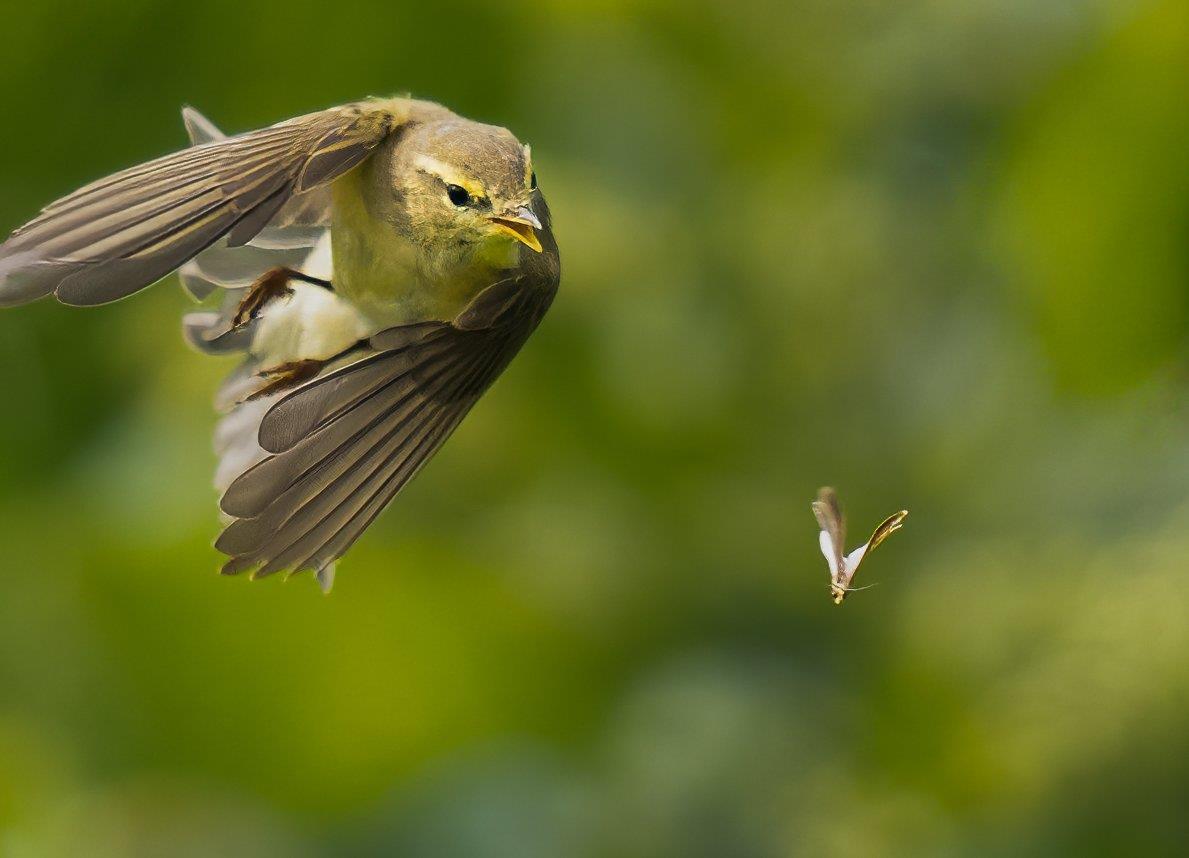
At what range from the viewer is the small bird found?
1.36 meters

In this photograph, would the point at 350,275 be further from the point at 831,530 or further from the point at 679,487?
the point at 679,487

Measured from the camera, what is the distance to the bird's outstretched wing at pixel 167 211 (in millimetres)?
1200

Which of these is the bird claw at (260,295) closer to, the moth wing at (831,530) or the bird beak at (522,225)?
the bird beak at (522,225)

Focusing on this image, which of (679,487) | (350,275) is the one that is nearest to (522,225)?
(350,275)

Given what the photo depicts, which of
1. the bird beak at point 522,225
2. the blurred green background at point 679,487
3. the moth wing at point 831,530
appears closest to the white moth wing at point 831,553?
the moth wing at point 831,530

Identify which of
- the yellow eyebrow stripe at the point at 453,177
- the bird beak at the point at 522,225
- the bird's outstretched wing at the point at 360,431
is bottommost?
the bird's outstretched wing at the point at 360,431

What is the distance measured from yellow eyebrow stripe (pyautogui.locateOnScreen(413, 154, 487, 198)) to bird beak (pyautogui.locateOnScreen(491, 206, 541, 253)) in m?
0.03

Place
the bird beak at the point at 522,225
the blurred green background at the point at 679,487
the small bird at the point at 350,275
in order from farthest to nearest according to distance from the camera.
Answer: the blurred green background at the point at 679,487 → the bird beak at the point at 522,225 → the small bird at the point at 350,275

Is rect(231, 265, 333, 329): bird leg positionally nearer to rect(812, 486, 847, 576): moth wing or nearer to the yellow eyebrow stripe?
the yellow eyebrow stripe

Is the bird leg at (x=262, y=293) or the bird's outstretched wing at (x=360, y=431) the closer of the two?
the bird's outstretched wing at (x=360, y=431)

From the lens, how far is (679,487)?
3533mm

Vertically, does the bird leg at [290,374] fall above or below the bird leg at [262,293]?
below

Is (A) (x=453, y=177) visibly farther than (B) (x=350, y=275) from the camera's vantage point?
No

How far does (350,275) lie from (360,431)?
16 centimetres
